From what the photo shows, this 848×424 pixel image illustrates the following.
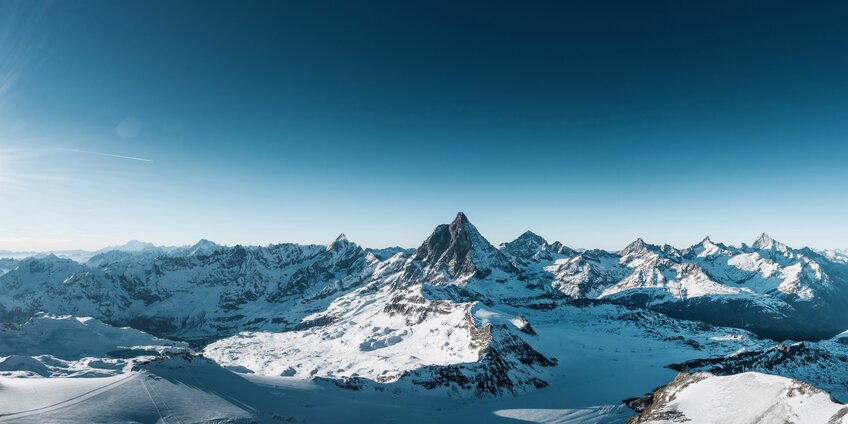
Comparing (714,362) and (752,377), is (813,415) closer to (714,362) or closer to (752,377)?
(752,377)

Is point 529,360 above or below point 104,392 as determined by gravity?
below

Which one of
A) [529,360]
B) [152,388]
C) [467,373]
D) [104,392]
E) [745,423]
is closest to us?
Result: [745,423]

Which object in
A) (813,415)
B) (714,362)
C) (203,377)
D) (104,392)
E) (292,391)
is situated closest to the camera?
(813,415)

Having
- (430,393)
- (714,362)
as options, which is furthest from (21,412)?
(714,362)

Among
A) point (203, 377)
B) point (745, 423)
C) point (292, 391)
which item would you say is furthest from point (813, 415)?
point (203, 377)

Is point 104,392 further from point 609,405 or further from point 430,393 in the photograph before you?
point 609,405

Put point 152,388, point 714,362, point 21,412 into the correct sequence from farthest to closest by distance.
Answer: point 714,362 → point 152,388 → point 21,412

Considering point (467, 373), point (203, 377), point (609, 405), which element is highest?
point (203, 377)

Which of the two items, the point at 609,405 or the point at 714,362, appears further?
the point at 714,362

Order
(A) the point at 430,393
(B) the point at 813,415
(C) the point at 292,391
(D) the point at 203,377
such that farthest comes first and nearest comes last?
(A) the point at 430,393
(C) the point at 292,391
(D) the point at 203,377
(B) the point at 813,415
